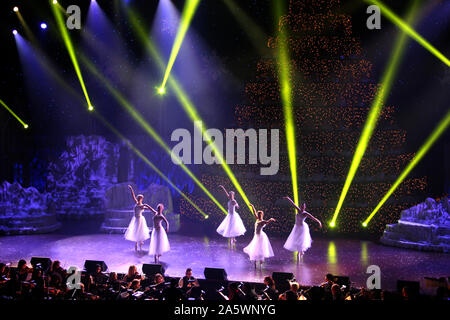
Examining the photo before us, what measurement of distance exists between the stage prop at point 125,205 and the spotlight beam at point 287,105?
462 centimetres

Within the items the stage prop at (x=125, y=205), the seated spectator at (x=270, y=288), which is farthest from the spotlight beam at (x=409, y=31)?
the seated spectator at (x=270, y=288)

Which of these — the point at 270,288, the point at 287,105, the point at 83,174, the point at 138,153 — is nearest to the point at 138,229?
the point at 270,288

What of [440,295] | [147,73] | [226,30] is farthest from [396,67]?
[440,295]

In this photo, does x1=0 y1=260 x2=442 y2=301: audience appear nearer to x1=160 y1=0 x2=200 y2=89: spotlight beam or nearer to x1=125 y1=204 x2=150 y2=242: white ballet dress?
x1=125 y1=204 x2=150 y2=242: white ballet dress

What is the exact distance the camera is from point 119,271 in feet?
30.9

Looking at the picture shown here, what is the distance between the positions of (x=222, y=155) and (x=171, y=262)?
7006mm

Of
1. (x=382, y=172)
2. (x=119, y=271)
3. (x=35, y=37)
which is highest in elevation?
(x=35, y=37)

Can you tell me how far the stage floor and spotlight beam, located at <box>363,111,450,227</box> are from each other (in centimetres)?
196

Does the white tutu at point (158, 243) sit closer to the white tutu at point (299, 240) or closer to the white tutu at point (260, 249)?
the white tutu at point (260, 249)

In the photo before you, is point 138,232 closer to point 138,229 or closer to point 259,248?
point 138,229

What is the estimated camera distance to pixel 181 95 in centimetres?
1909

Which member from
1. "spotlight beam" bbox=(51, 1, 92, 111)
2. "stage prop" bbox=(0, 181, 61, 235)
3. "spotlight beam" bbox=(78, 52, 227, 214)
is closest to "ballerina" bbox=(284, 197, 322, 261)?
"spotlight beam" bbox=(78, 52, 227, 214)

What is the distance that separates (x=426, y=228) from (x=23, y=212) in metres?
13.3
